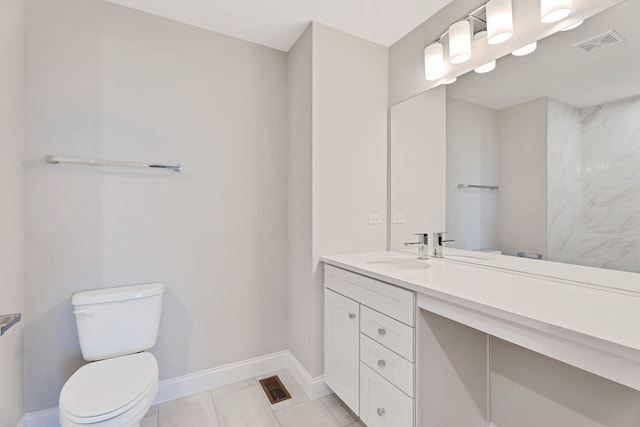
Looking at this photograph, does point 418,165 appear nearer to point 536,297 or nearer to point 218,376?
point 536,297

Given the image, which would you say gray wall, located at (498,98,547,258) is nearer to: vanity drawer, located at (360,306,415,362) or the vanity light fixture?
the vanity light fixture

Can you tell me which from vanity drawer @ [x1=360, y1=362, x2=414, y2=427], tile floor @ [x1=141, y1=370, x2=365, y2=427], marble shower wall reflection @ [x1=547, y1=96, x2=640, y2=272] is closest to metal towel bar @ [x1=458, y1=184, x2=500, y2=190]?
marble shower wall reflection @ [x1=547, y1=96, x2=640, y2=272]

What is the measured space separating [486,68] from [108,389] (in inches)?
94.7

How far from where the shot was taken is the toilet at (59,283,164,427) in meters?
1.09

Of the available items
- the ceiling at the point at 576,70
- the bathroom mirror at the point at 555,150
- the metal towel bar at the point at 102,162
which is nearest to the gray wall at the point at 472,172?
the bathroom mirror at the point at 555,150

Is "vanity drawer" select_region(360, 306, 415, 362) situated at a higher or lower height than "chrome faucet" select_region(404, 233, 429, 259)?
lower

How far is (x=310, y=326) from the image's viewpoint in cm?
185

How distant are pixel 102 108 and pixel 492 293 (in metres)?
2.18

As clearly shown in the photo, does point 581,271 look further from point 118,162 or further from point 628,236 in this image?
point 118,162

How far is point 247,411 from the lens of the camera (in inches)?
66.3

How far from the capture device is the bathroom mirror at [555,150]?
1.08 m

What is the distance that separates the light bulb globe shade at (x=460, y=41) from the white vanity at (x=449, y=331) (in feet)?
3.88

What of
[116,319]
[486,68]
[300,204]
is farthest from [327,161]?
[116,319]

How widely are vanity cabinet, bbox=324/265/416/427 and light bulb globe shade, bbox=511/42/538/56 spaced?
128 centimetres
